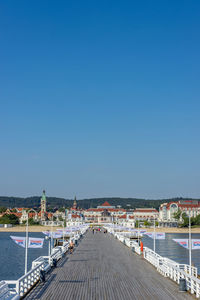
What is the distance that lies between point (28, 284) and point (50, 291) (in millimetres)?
1463

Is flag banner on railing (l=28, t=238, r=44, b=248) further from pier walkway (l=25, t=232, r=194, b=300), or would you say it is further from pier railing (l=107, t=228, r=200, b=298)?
pier railing (l=107, t=228, r=200, b=298)

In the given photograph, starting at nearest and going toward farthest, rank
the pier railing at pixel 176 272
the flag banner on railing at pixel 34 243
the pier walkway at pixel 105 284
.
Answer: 1. the pier walkway at pixel 105 284
2. the pier railing at pixel 176 272
3. the flag banner on railing at pixel 34 243

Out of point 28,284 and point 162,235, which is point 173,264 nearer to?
point 28,284

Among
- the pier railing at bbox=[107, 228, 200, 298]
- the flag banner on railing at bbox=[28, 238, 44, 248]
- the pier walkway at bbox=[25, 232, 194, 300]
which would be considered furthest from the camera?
the flag banner on railing at bbox=[28, 238, 44, 248]

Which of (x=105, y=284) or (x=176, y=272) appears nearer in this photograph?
(x=105, y=284)

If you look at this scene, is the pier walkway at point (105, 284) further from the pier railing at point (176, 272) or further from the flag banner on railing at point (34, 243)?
the flag banner on railing at point (34, 243)

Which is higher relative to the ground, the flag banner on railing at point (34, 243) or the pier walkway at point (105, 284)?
the flag banner on railing at point (34, 243)

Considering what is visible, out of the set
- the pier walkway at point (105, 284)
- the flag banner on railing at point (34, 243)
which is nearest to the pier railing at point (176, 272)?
the pier walkway at point (105, 284)

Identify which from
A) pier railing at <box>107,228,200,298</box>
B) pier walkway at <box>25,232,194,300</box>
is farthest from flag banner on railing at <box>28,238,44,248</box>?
pier railing at <box>107,228,200,298</box>

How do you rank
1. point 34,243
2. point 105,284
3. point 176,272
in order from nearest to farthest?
point 105,284, point 176,272, point 34,243

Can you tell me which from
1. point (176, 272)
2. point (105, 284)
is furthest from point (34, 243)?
point (176, 272)

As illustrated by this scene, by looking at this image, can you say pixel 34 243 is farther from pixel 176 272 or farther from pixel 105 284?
pixel 176 272

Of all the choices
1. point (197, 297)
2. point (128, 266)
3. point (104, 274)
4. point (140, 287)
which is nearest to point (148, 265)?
point (128, 266)

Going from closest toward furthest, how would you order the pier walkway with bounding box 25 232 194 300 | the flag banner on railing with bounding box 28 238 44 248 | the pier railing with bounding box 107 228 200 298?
1. the pier walkway with bounding box 25 232 194 300
2. the pier railing with bounding box 107 228 200 298
3. the flag banner on railing with bounding box 28 238 44 248
